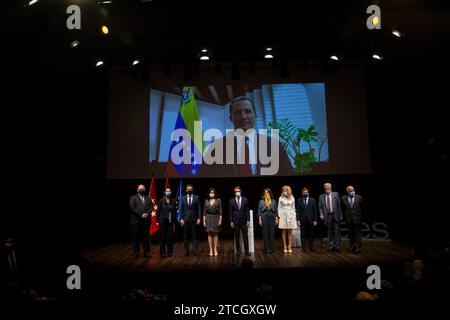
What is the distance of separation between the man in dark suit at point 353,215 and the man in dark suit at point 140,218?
12.9 feet

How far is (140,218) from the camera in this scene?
6746 millimetres

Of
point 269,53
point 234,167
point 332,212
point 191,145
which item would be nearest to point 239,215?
point 332,212

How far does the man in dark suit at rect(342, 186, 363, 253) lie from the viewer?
6.89 meters

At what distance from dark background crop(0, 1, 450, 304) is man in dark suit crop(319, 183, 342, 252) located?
1554 mm

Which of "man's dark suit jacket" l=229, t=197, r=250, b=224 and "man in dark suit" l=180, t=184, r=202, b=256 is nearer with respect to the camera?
"man's dark suit jacket" l=229, t=197, r=250, b=224

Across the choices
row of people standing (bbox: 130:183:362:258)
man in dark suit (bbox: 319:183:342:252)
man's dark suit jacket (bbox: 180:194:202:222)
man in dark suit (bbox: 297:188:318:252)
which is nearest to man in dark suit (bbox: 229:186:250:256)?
row of people standing (bbox: 130:183:362:258)

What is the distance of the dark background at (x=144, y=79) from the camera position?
6305 millimetres

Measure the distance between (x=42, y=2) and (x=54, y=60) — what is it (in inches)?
64.4

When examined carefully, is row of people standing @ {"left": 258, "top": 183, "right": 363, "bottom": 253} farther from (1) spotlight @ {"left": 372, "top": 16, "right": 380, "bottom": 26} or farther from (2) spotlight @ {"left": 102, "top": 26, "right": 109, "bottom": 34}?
(2) spotlight @ {"left": 102, "top": 26, "right": 109, "bottom": 34}

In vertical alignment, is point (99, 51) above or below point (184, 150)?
above

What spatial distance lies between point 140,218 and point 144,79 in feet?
13.0
